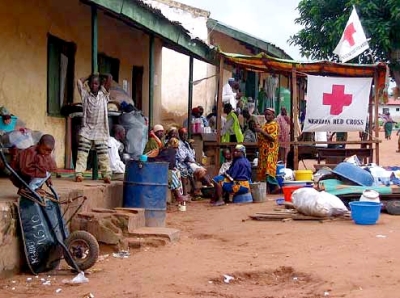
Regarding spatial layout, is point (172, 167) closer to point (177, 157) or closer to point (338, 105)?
point (177, 157)

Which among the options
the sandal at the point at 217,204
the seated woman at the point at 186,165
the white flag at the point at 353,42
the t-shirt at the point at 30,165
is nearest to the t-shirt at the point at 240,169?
the sandal at the point at 217,204

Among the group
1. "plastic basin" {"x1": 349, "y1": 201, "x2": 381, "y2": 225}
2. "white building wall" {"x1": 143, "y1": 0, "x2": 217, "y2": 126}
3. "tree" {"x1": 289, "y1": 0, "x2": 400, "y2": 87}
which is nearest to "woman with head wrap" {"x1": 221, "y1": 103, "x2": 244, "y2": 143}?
"plastic basin" {"x1": 349, "y1": 201, "x2": 381, "y2": 225}

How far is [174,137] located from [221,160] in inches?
108

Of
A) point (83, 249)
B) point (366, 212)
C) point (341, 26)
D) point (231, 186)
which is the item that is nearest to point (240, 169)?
point (231, 186)

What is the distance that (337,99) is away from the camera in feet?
46.0

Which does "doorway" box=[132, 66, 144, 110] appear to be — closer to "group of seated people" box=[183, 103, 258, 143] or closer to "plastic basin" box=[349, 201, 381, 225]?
"group of seated people" box=[183, 103, 258, 143]

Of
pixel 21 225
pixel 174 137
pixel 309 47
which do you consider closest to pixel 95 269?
pixel 21 225

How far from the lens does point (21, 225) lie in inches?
240

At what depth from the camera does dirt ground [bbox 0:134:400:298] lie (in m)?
5.54

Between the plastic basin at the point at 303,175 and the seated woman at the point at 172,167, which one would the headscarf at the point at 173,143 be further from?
the plastic basin at the point at 303,175

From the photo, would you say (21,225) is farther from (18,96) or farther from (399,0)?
(399,0)

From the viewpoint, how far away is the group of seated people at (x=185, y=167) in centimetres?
1107

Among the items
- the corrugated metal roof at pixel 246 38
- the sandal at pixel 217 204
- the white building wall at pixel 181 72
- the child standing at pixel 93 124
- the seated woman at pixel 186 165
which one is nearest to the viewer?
the child standing at pixel 93 124

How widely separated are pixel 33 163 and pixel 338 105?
359 inches
